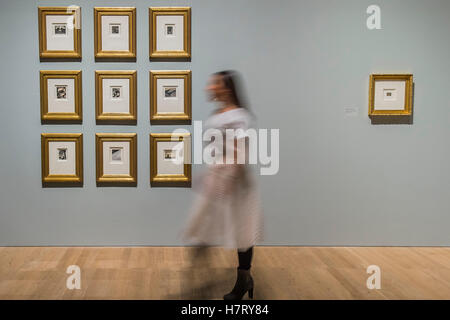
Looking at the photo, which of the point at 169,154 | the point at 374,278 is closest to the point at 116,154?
the point at 169,154

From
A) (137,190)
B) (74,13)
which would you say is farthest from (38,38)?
(137,190)

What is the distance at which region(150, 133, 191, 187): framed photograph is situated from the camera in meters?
4.03

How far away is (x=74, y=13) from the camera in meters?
3.93

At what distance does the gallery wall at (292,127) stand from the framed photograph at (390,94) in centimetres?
8

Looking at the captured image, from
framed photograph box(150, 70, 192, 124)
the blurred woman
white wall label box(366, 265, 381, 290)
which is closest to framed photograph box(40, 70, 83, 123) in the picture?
framed photograph box(150, 70, 192, 124)

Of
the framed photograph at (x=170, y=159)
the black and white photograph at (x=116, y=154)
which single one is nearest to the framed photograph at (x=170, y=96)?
the framed photograph at (x=170, y=159)

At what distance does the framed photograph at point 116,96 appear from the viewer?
3979 mm

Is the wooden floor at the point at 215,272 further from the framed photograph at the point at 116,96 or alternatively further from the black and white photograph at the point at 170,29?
the black and white photograph at the point at 170,29

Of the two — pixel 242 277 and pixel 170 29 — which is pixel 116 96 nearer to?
pixel 170 29

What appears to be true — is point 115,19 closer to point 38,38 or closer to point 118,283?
point 38,38

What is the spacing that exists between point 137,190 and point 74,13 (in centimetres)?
165

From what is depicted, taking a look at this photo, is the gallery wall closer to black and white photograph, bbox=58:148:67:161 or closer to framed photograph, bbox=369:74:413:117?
framed photograph, bbox=369:74:413:117

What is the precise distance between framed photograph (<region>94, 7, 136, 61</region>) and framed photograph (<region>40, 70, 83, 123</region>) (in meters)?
0.31

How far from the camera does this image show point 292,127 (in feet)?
13.4
